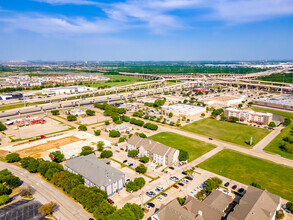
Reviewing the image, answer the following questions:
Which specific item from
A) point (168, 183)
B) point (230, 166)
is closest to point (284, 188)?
point (230, 166)

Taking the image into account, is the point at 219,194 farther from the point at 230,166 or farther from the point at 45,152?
the point at 45,152

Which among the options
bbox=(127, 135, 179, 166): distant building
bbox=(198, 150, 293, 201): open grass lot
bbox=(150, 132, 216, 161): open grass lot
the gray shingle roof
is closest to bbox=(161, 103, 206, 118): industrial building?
bbox=(150, 132, 216, 161): open grass lot

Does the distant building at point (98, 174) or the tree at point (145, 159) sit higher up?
the distant building at point (98, 174)

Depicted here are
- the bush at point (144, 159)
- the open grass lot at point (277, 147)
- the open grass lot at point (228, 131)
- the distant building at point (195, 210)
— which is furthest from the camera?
the open grass lot at point (228, 131)

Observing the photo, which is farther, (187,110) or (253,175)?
(187,110)

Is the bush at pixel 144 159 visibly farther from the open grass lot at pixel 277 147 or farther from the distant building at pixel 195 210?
the open grass lot at pixel 277 147

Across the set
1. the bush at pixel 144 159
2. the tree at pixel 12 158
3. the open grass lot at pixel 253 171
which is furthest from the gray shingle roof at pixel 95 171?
the open grass lot at pixel 253 171
